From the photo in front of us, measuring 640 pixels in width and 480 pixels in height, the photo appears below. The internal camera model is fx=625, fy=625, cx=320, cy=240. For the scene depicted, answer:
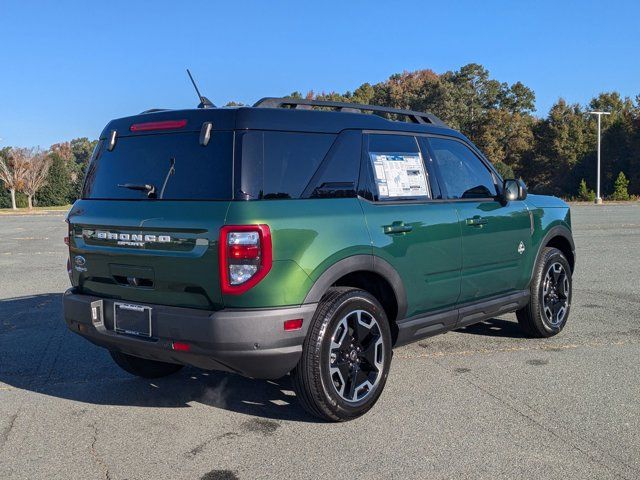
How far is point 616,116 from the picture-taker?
193 ft

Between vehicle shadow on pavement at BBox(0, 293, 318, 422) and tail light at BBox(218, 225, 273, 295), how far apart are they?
1161 millimetres

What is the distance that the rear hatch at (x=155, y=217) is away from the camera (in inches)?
143

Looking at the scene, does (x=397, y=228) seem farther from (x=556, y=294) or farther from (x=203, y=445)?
(x=556, y=294)

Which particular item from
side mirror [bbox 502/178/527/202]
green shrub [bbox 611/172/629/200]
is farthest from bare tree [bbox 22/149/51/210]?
side mirror [bbox 502/178/527/202]

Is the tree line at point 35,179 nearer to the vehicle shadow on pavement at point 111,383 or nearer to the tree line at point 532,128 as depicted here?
the tree line at point 532,128

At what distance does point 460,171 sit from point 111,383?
3335mm

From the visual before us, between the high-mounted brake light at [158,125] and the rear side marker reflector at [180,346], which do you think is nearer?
the rear side marker reflector at [180,346]

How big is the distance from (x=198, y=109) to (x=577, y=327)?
4738 mm

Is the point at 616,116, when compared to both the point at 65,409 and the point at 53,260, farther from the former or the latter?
the point at 65,409

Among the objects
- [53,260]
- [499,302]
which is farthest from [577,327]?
→ [53,260]

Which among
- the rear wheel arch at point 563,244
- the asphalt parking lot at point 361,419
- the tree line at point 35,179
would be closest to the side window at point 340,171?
the asphalt parking lot at point 361,419

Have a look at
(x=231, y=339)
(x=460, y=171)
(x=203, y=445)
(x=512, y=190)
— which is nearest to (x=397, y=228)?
(x=460, y=171)

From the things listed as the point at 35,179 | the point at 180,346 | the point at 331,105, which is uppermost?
the point at 35,179

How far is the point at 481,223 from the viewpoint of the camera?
16.8ft
